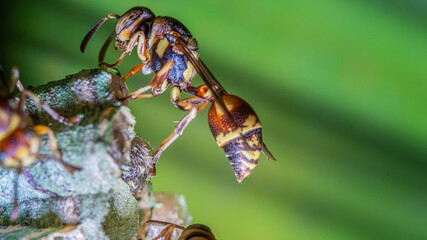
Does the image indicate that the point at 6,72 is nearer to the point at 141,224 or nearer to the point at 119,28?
the point at 119,28

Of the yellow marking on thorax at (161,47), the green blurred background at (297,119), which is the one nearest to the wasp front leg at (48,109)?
the yellow marking on thorax at (161,47)

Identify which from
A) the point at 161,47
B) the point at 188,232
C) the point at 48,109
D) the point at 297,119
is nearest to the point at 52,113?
the point at 48,109

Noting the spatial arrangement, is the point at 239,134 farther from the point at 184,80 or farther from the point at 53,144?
the point at 53,144

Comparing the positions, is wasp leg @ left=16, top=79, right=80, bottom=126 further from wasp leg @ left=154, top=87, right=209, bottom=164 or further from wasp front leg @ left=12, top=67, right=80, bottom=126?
wasp leg @ left=154, top=87, right=209, bottom=164

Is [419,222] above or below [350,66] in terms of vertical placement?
below

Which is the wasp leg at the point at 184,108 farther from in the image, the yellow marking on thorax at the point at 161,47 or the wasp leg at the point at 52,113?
the wasp leg at the point at 52,113

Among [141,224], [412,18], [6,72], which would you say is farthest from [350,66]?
[6,72]

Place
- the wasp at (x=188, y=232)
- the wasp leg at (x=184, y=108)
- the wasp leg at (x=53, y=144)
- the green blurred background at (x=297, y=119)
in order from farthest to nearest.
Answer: the green blurred background at (x=297, y=119) < the wasp leg at (x=184, y=108) < the wasp at (x=188, y=232) < the wasp leg at (x=53, y=144)
